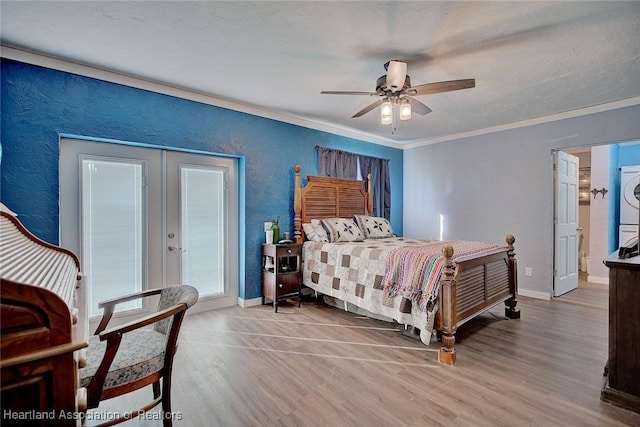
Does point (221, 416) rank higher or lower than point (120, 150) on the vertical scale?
lower

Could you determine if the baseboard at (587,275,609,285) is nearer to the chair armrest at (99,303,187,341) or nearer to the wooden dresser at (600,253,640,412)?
the wooden dresser at (600,253,640,412)

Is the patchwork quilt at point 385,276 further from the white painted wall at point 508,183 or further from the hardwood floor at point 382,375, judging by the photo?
the white painted wall at point 508,183

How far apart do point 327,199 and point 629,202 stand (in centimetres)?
513

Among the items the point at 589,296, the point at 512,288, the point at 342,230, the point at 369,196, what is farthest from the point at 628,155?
the point at 342,230

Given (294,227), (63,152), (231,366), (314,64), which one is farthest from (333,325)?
(63,152)

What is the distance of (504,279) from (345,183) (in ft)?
8.55

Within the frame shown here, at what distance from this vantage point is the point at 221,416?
1865 millimetres

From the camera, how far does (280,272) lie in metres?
3.92

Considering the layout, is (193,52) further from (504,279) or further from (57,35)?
(504,279)

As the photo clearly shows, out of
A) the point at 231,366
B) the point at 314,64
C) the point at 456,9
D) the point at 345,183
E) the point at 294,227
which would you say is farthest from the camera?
the point at 345,183

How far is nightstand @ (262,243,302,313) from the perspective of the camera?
3.83m

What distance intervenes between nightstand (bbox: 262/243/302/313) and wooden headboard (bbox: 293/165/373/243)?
302 mm

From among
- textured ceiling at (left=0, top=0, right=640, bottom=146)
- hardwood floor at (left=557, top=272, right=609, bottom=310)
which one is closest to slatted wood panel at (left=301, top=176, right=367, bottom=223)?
textured ceiling at (left=0, top=0, right=640, bottom=146)

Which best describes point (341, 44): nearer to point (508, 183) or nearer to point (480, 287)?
point (480, 287)
